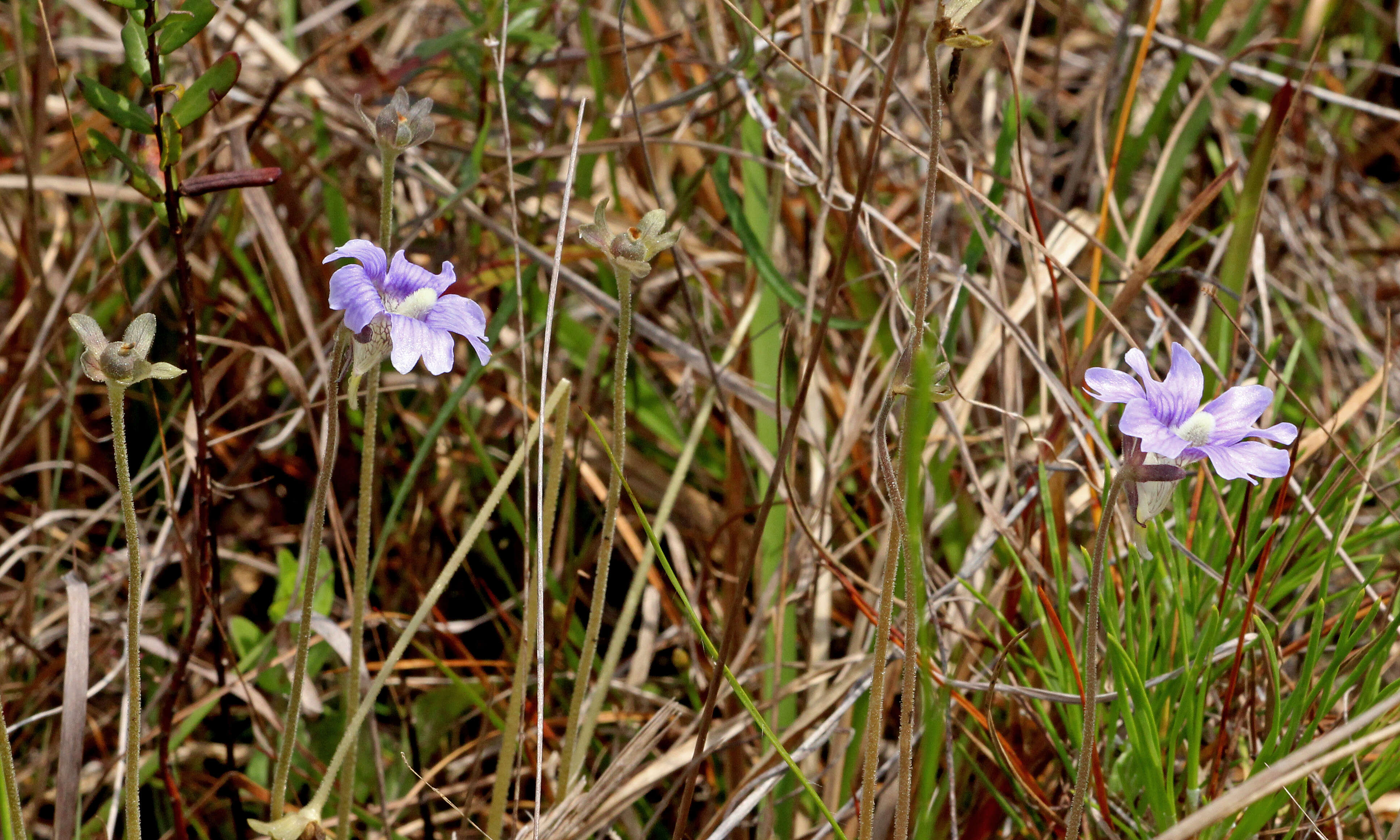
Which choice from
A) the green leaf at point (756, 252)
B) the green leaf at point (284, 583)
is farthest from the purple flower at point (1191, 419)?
the green leaf at point (284, 583)

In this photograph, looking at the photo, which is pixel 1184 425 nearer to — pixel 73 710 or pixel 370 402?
pixel 370 402

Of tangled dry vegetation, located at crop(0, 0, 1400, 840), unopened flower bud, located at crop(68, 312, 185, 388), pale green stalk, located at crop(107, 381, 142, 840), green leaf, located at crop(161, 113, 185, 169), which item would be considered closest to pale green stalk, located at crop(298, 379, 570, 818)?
tangled dry vegetation, located at crop(0, 0, 1400, 840)

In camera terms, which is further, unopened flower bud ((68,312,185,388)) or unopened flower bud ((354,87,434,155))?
unopened flower bud ((354,87,434,155))

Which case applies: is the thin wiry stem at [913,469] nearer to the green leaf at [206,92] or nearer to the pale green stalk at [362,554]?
the pale green stalk at [362,554]

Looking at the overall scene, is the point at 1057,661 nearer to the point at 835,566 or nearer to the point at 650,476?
the point at 835,566

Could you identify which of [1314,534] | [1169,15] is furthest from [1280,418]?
[1169,15]

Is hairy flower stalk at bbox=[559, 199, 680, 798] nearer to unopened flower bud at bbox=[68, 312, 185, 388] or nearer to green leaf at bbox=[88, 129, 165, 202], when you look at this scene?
unopened flower bud at bbox=[68, 312, 185, 388]
